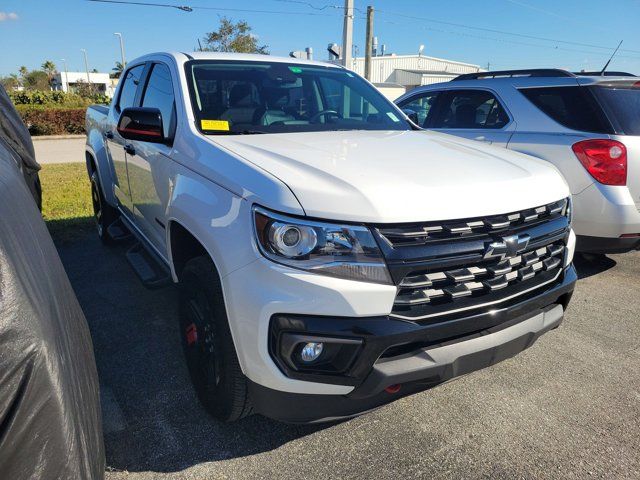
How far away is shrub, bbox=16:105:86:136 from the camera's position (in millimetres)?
19484

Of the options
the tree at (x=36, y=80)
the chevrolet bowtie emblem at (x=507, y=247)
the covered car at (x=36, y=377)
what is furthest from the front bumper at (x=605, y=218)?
the tree at (x=36, y=80)

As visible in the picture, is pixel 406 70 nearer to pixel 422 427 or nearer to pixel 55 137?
pixel 55 137

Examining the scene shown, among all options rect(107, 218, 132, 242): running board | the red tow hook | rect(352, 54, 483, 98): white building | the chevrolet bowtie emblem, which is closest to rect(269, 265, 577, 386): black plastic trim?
the red tow hook

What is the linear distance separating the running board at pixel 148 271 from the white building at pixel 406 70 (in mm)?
31970

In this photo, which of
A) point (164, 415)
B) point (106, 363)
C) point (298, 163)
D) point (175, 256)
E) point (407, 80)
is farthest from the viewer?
point (407, 80)

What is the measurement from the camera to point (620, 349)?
10.5 feet

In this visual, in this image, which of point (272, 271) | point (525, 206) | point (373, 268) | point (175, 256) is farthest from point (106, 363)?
point (525, 206)

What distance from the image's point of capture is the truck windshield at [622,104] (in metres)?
3.85

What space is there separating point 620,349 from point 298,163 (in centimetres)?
263

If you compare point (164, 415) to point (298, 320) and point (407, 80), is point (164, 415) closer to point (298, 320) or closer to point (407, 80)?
point (298, 320)

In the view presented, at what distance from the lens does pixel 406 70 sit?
1593 inches

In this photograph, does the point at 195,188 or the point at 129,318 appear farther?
the point at 129,318

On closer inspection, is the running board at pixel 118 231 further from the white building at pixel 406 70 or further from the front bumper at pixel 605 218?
the white building at pixel 406 70

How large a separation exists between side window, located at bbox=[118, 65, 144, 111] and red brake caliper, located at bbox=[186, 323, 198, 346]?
242cm
